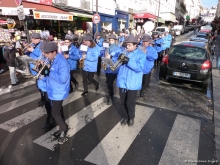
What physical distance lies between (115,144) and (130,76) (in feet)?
4.52

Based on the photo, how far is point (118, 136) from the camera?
149 inches

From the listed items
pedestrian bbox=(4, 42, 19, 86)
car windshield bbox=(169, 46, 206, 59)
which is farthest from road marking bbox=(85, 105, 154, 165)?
pedestrian bbox=(4, 42, 19, 86)

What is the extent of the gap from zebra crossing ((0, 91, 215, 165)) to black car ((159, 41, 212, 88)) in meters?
2.51

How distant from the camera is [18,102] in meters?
5.32

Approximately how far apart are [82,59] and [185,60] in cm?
386

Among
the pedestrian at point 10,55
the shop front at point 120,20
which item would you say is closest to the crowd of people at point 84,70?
the pedestrian at point 10,55

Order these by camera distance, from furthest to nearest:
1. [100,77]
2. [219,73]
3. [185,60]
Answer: [219,73], [100,77], [185,60]

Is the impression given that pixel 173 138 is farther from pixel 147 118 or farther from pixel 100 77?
pixel 100 77

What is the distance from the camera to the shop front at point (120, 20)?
2538cm

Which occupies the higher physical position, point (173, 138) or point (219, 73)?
point (219, 73)

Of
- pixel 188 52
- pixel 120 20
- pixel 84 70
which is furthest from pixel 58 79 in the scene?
pixel 120 20

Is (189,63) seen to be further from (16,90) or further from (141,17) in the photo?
(141,17)

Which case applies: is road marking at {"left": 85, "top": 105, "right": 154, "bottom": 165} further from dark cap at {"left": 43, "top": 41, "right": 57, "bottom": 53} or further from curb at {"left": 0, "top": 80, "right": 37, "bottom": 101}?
curb at {"left": 0, "top": 80, "right": 37, "bottom": 101}

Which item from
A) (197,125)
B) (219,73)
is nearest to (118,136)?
(197,125)
